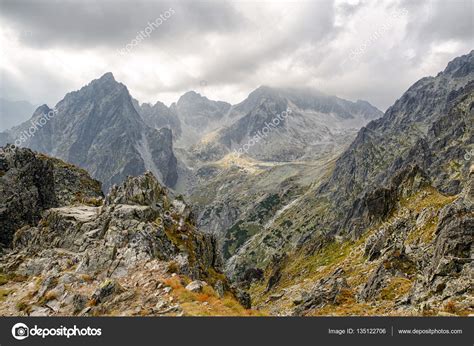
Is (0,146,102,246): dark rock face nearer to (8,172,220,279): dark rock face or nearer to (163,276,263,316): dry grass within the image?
(8,172,220,279): dark rock face

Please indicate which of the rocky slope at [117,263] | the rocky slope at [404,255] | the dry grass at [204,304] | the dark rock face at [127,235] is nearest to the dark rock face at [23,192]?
the rocky slope at [117,263]

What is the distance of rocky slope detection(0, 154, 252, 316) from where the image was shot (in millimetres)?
26094

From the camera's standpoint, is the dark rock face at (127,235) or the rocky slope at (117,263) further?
the dark rock face at (127,235)

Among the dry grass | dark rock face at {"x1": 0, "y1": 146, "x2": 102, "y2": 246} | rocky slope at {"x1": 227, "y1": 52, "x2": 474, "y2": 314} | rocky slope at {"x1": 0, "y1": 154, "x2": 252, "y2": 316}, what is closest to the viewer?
the dry grass

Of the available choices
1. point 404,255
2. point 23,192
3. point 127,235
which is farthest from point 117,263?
point 23,192

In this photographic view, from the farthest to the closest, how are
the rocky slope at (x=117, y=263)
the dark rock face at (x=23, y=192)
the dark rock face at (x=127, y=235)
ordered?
the dark rock face at (x=23, y=192) → the dark rock face at (x=127, y=235) → the rocky slope at (x=117, y=263)

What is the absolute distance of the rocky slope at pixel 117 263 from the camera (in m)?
26.1

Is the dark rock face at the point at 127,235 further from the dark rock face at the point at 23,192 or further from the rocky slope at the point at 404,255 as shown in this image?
the rocky slope at the point at 404,255

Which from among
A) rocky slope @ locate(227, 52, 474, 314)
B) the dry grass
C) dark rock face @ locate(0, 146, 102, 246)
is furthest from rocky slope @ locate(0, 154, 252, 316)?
rocky slope @ locate(227, 52, 474, 314)

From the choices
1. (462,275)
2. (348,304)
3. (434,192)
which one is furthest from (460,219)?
(434,192)

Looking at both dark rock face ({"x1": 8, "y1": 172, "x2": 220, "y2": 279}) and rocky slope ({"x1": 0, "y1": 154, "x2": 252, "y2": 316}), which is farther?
dark rock face ({"x1": 8, "y1": 172, "x2": 220, "y2": 279})

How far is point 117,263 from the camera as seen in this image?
36.1 m

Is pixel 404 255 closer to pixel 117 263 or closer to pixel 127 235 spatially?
pixel 127 235
